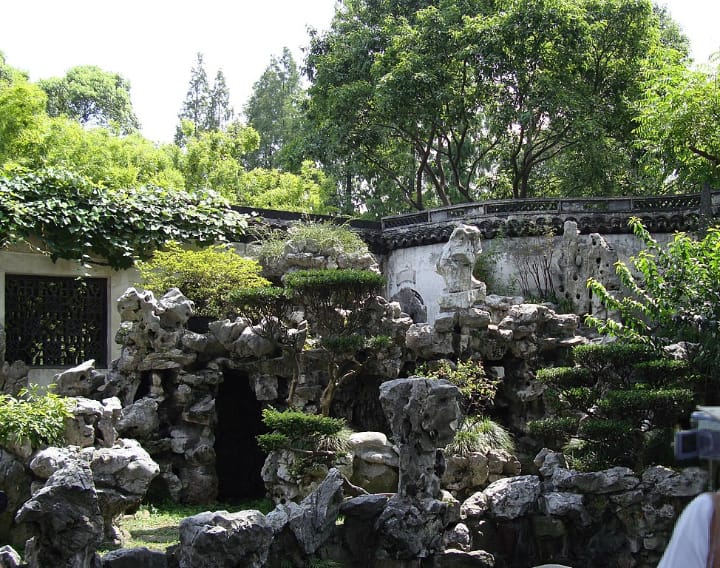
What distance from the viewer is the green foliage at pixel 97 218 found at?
40.0ft

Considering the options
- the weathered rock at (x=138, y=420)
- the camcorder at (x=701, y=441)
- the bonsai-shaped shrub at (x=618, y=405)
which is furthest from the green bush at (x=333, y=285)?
the camcorder at (x=701, y=441)

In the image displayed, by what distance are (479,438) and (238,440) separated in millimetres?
3576

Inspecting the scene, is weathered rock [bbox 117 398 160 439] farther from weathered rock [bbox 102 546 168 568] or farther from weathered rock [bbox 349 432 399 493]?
weathered rock [bbox 102 546 168 568]

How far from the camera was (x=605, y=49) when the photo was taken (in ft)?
62.1

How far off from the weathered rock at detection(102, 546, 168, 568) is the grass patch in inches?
49.5

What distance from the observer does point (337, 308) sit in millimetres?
10250

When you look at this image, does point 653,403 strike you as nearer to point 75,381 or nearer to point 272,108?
point 75,381

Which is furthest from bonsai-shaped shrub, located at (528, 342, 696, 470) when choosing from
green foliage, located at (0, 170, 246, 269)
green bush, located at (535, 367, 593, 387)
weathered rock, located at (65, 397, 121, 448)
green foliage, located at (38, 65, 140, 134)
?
green foliage, located at (38, 65, 140, 134)

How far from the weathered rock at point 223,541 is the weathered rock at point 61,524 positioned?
0.68 meters

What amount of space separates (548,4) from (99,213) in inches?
419

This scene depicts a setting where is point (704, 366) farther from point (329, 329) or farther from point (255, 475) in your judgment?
point (255, 475)

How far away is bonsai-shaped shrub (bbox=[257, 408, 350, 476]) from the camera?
9094mm

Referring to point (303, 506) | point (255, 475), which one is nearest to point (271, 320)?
point (255, 475)

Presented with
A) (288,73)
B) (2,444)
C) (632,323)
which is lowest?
(2,444)
